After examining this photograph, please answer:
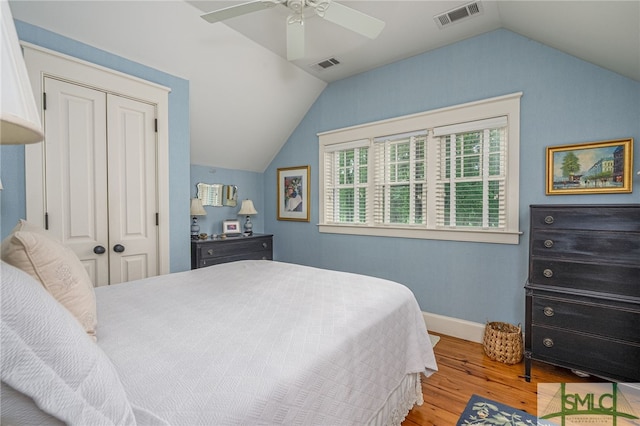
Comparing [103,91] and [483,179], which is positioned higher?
[103,91]

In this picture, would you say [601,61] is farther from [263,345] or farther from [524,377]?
[263,345]

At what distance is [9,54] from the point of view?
45 centimetres

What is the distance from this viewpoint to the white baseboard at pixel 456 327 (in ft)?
9.39

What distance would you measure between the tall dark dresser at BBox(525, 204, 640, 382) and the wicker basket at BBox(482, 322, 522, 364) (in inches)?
8.3

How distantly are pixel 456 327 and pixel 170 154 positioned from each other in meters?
3.29

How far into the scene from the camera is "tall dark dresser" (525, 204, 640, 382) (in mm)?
1868

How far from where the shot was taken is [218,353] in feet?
3.20

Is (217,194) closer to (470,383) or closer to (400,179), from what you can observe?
(400,179)

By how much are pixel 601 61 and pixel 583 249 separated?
4.74ft

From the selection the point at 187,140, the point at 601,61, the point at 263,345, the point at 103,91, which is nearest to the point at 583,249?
the point at 601,61

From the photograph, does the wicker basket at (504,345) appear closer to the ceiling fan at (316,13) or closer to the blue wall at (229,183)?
the ceiling fan at (316,13)

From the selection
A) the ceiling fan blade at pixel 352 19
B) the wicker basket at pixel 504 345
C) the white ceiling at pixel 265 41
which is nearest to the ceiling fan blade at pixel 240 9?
the ceiling fan blade at pixel 352 19

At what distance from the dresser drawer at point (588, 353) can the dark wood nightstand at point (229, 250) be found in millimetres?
3145

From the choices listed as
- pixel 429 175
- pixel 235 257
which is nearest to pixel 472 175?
pixel 429 175
